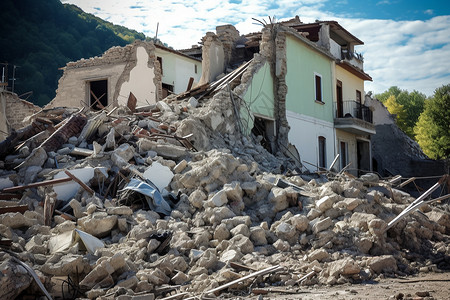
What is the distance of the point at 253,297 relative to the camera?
22.1 feet

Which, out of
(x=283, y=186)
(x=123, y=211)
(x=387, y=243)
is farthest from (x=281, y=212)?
(x=123, y=211)

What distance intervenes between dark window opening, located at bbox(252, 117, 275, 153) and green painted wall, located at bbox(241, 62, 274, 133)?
0.33 metres

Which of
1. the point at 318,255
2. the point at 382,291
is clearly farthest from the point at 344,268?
the point at 382,291

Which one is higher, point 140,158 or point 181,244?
point 140,158

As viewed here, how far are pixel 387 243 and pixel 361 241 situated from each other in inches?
23.0

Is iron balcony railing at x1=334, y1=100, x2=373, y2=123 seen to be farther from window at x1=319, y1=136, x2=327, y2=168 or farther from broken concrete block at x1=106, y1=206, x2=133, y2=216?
broken concrete block at x1=106, y1=206, x2=133, y2=216

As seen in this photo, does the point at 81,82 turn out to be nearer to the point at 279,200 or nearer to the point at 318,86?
the point at 318,86

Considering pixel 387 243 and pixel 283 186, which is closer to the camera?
pixel 387 243

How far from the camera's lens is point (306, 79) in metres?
20.5

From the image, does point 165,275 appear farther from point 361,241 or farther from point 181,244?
point 361,241

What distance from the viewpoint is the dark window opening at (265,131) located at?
17.5m

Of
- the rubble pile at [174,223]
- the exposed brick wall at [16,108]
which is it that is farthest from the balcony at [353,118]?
the exposed brick wall at [16,108]

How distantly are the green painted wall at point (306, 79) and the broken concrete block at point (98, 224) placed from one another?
36.9ft

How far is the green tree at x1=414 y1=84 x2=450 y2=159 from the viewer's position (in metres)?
33.2
